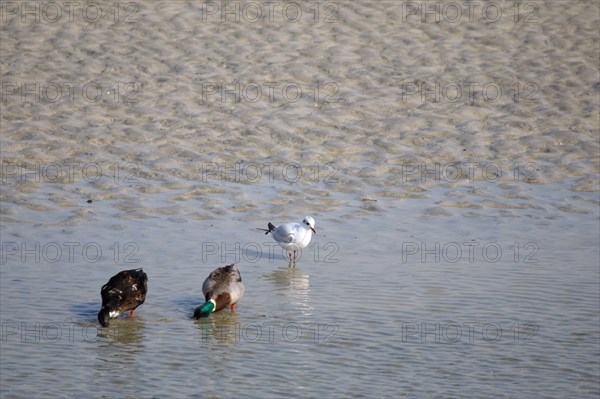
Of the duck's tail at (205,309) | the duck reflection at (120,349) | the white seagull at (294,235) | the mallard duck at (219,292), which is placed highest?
the white seagull at (294,235)

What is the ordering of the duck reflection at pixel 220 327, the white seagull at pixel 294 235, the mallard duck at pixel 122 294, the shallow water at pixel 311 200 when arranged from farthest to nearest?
the white seagull at pixel 294 235 < the mallard duck at pixel 122 294 < the duck reflection at pixel 220 327 < the shallow water at pixel 311 200

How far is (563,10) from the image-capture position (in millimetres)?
24672

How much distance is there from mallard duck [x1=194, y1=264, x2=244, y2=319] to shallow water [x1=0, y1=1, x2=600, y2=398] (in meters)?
0.18

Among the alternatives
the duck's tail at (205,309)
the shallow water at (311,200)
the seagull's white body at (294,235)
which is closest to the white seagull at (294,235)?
the seagull's white body at (294,235)

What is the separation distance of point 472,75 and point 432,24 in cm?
276

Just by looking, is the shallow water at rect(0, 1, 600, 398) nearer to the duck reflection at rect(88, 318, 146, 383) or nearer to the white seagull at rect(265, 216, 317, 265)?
the duck reflection at rect(88, 318, 146, 383)

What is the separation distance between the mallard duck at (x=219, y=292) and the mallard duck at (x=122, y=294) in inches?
29.5

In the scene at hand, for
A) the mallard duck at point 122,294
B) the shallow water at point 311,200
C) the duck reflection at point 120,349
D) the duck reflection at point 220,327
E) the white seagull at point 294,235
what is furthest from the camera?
the white seagull at point 294,235

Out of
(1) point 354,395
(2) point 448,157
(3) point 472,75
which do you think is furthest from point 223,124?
(1) point 354,395

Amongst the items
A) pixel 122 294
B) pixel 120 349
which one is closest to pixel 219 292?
pixel 122 294

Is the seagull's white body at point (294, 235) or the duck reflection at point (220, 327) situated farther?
the seagull's white body at point (294, 235)

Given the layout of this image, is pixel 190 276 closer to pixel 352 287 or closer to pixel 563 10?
pixel 352 287

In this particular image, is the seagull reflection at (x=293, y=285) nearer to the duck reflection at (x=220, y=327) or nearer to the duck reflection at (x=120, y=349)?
the duck reflection at (x=220, y=327)

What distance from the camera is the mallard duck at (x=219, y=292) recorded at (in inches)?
448
